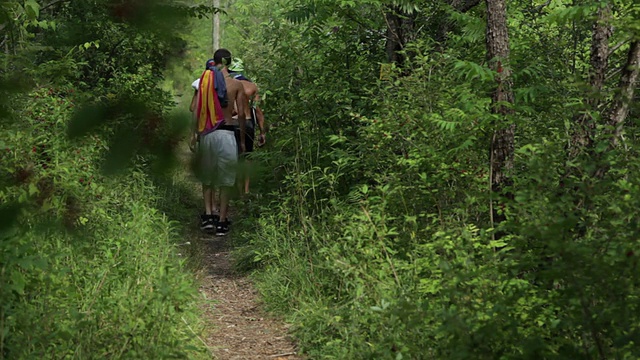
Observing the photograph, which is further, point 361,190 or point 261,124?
point 261,124

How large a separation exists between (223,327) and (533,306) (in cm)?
304

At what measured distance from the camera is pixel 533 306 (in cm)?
488

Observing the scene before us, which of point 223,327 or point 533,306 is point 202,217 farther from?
point 533,306

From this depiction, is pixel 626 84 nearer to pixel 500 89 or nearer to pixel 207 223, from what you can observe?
pixel 500 89

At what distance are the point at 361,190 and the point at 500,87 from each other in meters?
1.41

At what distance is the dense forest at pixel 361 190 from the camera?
3.51 metres

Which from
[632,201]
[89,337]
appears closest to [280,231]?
[89,337]

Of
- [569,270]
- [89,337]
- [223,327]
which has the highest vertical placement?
[569,270]

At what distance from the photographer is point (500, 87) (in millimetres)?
7020

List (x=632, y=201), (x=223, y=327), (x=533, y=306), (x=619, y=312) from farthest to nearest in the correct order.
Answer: (x=223, y=327) < (x=533, y=306) < (x=632, y=201) < (x=619, y=312)

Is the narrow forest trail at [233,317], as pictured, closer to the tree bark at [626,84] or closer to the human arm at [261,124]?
the human arm at [261,124]

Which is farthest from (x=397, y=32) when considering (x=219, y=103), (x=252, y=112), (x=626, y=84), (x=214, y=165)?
(x=214, y=165)

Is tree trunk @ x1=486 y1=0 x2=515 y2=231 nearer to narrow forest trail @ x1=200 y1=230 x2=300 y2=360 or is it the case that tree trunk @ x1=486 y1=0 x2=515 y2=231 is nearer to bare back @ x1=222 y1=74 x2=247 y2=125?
narrow forest trail @ x1=200 y1=230 x2=300 y2=360

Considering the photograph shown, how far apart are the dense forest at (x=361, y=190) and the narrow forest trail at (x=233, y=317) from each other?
20 cm
